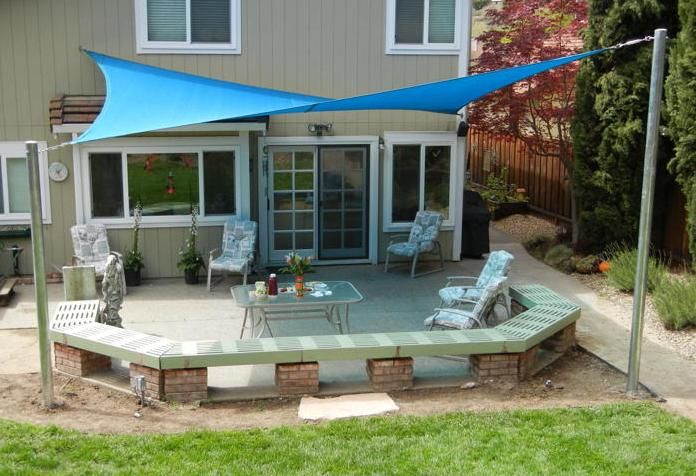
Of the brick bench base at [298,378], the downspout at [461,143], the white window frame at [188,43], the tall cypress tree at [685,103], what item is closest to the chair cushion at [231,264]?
the white window frame at [188,43]

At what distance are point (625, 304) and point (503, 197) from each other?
21.4ft

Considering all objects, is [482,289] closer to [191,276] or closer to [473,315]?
[473,315]

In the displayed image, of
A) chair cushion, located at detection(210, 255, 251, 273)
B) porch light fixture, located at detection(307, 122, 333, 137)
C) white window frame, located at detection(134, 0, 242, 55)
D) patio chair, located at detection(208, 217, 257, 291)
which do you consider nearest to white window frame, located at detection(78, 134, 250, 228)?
patio chair, located at detection(208, 217, 257, 291)

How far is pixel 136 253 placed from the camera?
10.6 metres

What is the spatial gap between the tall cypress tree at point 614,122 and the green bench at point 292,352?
15.1 feet

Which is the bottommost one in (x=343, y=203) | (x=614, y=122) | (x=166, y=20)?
(x=343, y=203)

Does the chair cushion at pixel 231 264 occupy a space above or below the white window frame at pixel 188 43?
below

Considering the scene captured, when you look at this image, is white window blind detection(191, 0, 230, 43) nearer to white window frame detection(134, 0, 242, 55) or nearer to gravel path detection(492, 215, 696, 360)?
white window frame detection(134, 0, 242, 55)

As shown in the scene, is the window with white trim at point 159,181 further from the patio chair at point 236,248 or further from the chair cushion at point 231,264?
the chair cushion at point 231,264

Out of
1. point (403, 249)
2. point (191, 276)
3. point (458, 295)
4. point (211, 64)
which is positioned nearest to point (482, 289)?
point (458, 295)

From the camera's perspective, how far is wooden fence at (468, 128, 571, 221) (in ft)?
46.8

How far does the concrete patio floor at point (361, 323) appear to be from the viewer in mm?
6945

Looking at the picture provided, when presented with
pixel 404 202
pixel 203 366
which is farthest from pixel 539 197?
pixel 203 366

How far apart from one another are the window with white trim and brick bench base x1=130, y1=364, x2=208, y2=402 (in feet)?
15.8
